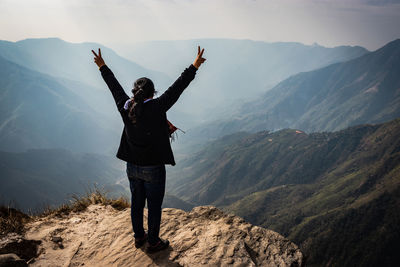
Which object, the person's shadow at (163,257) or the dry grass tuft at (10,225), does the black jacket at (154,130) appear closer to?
the person's shadow at (163,257)

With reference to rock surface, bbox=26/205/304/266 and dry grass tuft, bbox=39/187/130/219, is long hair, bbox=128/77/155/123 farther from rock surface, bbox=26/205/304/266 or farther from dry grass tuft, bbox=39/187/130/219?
dry grass tuft, bbox=39/187/130/219

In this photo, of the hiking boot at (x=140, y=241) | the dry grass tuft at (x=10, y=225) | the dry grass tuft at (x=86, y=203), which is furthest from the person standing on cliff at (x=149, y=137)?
the dry grass tuft at (x=86, y=203)

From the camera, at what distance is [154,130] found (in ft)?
12.4

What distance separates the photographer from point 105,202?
706cm

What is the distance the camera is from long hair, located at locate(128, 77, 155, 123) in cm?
368

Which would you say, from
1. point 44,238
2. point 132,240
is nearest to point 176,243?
point 132,240

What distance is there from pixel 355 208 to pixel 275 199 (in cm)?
5492

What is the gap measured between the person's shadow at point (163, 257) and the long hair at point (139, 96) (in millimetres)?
2391

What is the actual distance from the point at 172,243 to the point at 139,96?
284 cm

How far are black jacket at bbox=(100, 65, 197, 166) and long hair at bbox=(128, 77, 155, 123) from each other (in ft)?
0.24

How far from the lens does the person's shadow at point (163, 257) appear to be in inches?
163

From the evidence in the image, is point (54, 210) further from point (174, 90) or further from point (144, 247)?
point (174, 90)

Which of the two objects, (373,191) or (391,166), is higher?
(391,166)

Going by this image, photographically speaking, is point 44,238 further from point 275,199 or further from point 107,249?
point 275,199
